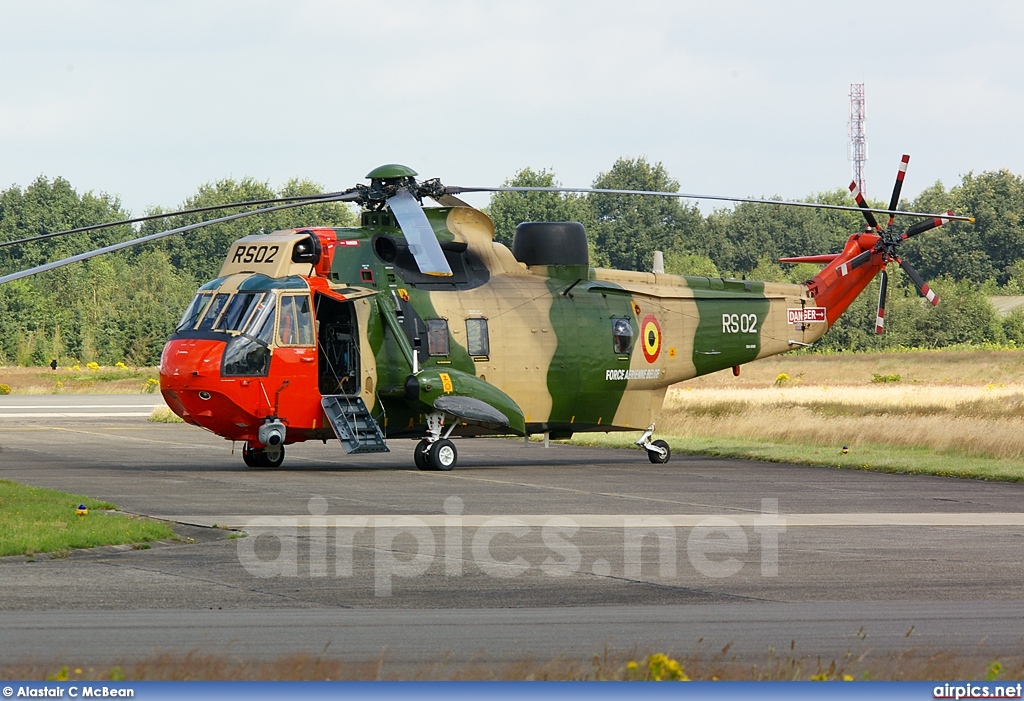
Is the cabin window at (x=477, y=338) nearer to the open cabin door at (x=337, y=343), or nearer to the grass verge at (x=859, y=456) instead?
the open cabin door at (x=337, y=343)

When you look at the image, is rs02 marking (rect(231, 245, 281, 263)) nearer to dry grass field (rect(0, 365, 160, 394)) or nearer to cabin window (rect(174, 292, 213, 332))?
cabin window (rect(174, 292, 213, 332))

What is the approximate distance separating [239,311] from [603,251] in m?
103

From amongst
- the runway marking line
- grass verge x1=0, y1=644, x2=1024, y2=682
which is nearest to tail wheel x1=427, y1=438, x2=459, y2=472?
the runway marking line

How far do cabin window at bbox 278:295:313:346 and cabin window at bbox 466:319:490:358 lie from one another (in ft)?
10.7

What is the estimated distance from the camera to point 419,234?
23.7 meters

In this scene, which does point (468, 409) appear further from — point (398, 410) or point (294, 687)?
point (294, 687)

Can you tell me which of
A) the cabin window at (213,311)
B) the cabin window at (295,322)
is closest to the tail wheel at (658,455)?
the cabin window at (295,322)

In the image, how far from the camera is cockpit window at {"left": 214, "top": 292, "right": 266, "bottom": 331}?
25.1 meters

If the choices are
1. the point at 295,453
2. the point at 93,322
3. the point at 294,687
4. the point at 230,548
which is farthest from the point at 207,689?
the point at 93,322

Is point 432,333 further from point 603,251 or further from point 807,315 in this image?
point 603,251

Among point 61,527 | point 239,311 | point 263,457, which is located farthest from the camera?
point 263,457

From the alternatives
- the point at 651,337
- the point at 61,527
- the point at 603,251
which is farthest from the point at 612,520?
the point at 603,251

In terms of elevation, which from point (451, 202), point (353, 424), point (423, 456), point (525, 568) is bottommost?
point (423, 456)

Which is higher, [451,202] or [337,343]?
[451,202]
